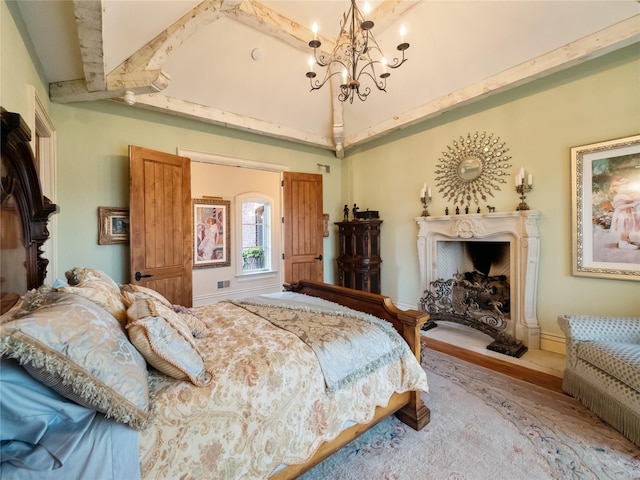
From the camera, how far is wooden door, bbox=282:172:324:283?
4355 mm

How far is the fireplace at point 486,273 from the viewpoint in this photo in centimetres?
304

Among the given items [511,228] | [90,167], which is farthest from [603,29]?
[90,167]

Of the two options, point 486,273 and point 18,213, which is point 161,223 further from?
point 486,273

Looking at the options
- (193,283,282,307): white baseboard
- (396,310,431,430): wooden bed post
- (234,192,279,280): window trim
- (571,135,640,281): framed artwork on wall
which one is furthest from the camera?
(234,192,279,280): window trim

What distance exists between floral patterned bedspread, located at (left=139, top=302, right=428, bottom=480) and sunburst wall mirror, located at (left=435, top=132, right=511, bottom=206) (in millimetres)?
2686

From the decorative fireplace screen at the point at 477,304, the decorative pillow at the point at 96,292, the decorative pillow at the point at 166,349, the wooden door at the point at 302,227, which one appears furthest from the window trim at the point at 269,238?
→ the decorative pillow at the point at 166,349

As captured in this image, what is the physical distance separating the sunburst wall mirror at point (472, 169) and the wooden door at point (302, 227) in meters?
1.87

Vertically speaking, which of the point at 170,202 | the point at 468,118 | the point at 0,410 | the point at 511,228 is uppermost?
the point at 468,118

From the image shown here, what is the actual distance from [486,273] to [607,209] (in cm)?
141

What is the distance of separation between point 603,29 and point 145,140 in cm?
462

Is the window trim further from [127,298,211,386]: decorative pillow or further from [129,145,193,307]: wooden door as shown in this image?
[127,298,211,386]: decorative pillow

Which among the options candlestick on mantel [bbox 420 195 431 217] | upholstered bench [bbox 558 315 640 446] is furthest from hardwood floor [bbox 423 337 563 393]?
candlestick on mantel [bbox 420 195 431 217]

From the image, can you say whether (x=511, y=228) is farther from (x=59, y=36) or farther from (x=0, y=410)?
(x=59, y=36)

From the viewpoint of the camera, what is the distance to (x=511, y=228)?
3.16 metres
